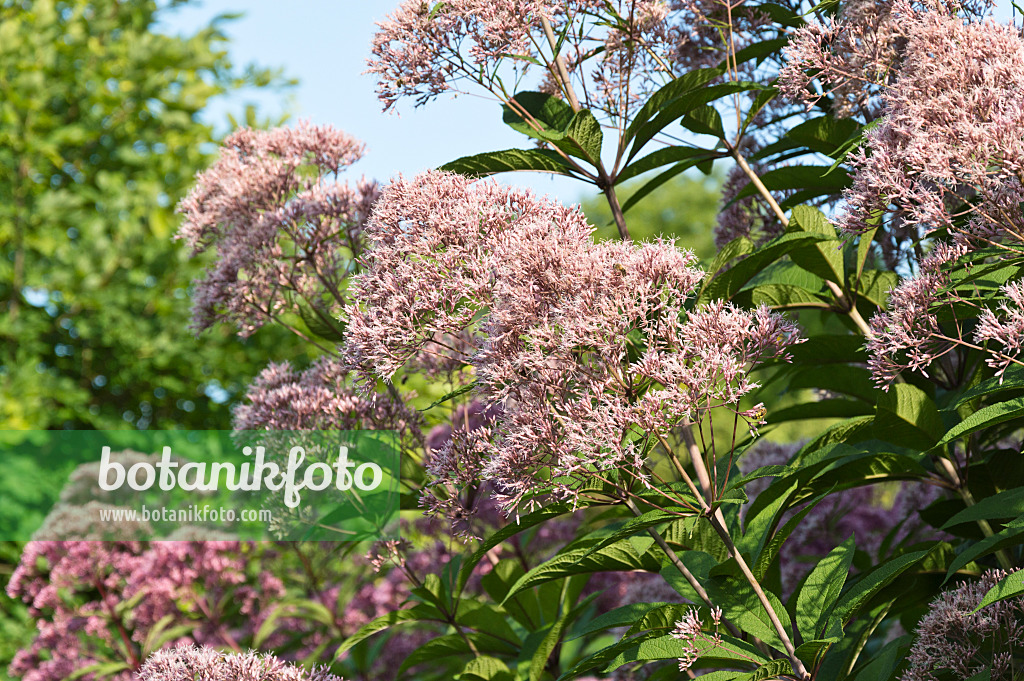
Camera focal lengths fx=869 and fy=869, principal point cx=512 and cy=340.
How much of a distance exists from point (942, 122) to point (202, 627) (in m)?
4.19

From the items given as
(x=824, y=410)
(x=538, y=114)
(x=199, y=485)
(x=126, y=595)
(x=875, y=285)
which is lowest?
(x=126, y=595)

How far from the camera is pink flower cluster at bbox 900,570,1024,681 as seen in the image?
1.83 m

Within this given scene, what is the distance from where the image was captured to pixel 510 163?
2322mm

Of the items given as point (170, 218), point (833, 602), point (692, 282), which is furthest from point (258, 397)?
point (170, 218)

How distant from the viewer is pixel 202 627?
4.52 m

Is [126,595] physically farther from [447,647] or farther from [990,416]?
[990,416]

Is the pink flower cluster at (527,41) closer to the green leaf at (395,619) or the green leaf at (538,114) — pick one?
the green leaf at (538,114)

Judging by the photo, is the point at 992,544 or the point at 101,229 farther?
the point at 101,229

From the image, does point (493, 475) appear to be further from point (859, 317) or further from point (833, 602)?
point (859, 317)

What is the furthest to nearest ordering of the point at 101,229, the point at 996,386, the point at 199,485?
the point at 101,229 → the point at 199,485 → the point at 996,386

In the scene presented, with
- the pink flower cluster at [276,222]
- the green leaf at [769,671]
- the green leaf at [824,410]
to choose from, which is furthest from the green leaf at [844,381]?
the pink flower cluster at [276,222]

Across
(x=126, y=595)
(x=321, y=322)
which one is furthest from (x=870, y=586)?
(x=126, y=595)

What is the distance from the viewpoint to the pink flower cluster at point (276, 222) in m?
2.73

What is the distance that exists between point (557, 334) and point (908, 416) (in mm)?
814
